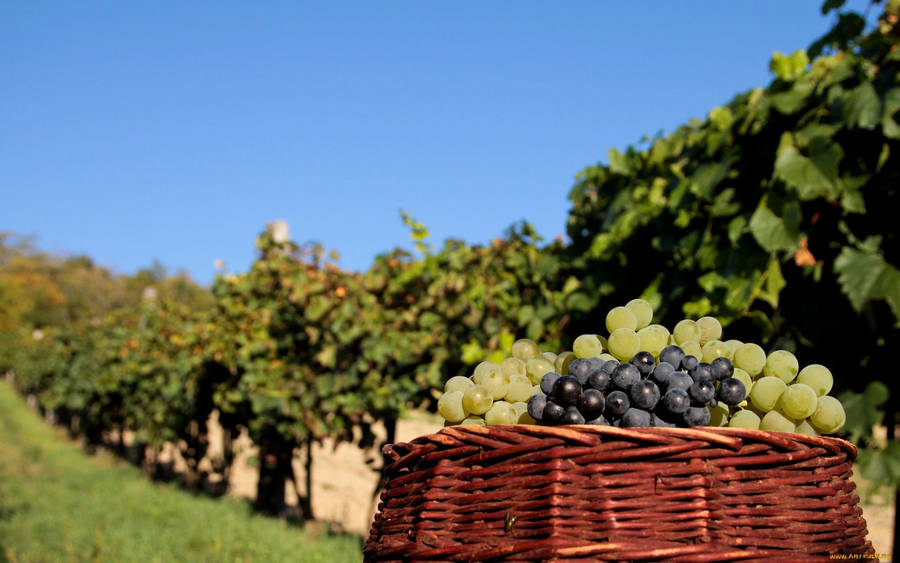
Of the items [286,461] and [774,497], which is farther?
[286,461]

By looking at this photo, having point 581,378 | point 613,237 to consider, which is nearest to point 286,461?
point 613,237

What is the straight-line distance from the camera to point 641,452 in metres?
1.02

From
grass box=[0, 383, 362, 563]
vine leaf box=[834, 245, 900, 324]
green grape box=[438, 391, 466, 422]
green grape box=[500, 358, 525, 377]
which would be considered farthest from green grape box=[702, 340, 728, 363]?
grass box=[0, 383, 362, 563]

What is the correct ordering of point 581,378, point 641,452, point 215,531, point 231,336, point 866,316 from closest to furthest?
1. point 641,452
2. point 581,378
3. point 866,316
4. point 215,531
5. point 231,336

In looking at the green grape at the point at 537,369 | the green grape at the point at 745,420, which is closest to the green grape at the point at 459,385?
the green grape at the point at 537,369

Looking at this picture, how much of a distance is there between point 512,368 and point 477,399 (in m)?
0.12

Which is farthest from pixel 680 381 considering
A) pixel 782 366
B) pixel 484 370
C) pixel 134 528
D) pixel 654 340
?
pixel 134 528

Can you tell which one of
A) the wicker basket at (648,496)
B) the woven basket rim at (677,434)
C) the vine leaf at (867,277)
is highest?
the vine leaf at (867,277)

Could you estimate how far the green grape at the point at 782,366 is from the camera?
1241 millimetres

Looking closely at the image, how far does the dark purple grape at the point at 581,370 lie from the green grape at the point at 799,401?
322mm

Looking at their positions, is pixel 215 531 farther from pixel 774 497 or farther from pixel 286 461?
pixel 774 497

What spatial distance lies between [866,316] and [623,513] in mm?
2171

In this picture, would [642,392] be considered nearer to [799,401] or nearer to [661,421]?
[661,421]

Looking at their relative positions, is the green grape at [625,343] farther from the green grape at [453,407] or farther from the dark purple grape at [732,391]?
the green grape at [453,407]
